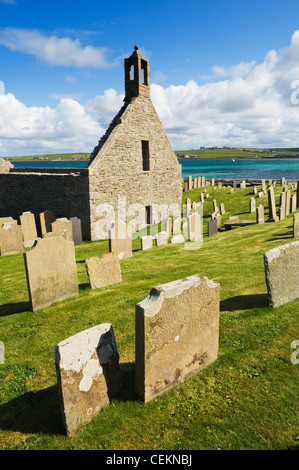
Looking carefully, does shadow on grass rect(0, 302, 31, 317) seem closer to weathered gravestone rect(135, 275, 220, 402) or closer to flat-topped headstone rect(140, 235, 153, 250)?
weathered gravestone rect(135, 275, 220, 402)

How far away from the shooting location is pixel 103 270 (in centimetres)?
821

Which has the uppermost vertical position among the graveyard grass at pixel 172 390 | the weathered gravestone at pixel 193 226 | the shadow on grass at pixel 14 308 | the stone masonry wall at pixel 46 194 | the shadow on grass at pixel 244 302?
the stone masonry wall at pixel 46 194

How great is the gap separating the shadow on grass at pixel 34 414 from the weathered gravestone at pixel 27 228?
12.4 metres

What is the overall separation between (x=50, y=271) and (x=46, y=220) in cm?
1063

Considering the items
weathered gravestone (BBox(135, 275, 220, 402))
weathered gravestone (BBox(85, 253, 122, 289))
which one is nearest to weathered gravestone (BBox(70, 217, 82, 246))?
weathered gravestone (BBox(85, 253, 122, 289))

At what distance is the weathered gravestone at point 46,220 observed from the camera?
16.4m

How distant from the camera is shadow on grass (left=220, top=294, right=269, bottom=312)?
240 inches

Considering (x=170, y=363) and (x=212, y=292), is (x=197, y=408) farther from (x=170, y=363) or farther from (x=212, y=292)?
(x=212, y=292)

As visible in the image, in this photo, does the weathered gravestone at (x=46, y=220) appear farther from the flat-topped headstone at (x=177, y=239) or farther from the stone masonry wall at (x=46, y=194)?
the flat-topped headstone at (x=177, y=239)

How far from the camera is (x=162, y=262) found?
10.9m

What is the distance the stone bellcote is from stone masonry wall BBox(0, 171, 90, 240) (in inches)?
246

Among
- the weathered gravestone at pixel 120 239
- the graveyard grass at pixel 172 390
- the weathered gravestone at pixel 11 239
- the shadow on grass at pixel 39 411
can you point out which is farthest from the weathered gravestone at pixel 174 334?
the weathered gravestone at pixel 11 239
